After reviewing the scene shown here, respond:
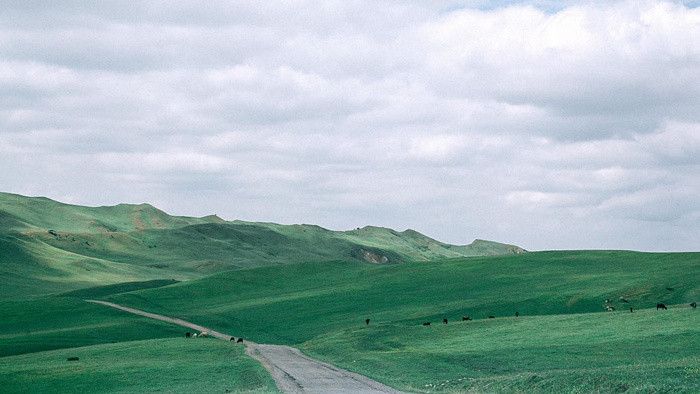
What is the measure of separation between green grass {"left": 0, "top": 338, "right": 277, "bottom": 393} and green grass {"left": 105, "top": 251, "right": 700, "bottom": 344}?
80.1 ft

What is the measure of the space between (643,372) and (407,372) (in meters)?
16.3

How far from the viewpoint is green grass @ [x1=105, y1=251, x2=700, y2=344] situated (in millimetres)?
89812

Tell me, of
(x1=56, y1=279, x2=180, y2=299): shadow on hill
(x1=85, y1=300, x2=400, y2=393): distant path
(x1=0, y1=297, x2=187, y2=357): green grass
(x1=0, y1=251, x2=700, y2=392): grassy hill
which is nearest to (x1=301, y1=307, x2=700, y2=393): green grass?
(x1=0, y1=251, x2=700, y2=392): grassy hill

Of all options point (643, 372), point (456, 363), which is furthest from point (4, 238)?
point (643, 372)

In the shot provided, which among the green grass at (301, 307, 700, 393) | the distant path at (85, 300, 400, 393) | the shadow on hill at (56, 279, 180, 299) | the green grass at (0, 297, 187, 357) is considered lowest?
the green grass at (0, 297, 187, 357)

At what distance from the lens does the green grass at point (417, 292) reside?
89812 millimetres

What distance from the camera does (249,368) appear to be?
49.2 meters

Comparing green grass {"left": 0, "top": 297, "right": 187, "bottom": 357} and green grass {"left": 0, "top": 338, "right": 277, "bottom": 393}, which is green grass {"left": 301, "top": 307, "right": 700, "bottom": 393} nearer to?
green grass {"left": 0, "top": 338, "right": 277, "bottom": 393}

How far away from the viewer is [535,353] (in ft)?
171

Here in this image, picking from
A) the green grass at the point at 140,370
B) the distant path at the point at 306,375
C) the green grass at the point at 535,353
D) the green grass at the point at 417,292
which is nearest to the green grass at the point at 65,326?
the green grass at the point at 417,292

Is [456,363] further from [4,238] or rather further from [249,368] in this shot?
[4,238]

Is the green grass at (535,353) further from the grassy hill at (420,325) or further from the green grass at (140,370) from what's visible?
the green grass at (140,370)

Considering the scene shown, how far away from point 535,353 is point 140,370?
28285 millimetres

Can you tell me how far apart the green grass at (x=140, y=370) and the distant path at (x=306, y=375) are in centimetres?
109
